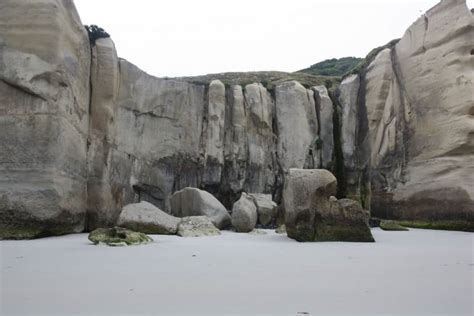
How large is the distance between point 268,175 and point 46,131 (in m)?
8.12

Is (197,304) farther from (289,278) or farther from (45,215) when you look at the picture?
(45,215)

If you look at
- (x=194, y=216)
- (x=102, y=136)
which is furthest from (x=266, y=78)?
(x=194, y=216)

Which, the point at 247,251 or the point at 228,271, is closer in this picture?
the point at 228,271

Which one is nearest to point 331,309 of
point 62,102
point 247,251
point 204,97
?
point 247,251

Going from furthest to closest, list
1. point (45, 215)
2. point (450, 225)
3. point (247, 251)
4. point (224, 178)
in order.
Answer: point (224, 178)
point (450, 225)
point (45, 215)
point (247, 251)

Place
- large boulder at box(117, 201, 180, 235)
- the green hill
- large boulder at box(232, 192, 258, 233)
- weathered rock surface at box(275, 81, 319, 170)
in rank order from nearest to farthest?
large boulder at box(117, 201, 180, 235), large boulder at box(232, 192, 258, 233), weathered rock surface at box(275, 81, 319, 170), the green hill

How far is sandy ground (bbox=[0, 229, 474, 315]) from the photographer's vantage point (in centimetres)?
193

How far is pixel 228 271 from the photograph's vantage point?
2955 millimetres

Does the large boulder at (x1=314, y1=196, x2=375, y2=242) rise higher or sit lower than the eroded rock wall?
lower

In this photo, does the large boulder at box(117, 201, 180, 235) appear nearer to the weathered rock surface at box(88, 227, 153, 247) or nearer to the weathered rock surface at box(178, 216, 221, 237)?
the weathered rock surface at box(178, 216, 221, 237)

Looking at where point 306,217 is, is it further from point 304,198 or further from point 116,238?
point 116,238

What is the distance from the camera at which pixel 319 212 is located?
5930mm

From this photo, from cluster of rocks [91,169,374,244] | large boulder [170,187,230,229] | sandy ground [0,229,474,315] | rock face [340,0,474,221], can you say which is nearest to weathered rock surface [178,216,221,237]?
cluster of rocks [91,169,374,244]

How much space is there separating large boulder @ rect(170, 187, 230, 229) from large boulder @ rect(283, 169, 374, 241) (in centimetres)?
300
